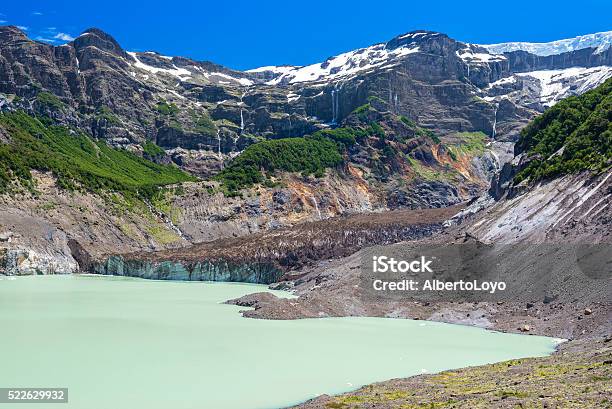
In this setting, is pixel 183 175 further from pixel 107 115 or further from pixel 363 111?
pixel 363 111

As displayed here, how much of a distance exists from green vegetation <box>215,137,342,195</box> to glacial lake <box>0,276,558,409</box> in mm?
82699

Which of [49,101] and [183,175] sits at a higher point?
[49,101]

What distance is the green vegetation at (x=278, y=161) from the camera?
141 meters

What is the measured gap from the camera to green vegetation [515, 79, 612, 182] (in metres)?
62.5

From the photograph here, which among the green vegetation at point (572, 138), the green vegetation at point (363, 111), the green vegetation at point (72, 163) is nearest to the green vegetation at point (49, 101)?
the green vegetation at point (72, 163)

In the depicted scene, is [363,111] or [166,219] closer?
[166,219]

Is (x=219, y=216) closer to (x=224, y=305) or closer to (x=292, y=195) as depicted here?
(x=292, y=195)

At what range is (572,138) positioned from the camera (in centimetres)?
7056

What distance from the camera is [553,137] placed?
264 feet

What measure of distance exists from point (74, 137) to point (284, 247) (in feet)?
348

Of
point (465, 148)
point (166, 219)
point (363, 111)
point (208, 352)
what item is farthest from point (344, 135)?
point (208, 352)

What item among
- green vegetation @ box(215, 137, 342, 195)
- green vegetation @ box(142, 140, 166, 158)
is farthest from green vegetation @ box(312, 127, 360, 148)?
green vegetation @ box(142, 140, 166, 158)

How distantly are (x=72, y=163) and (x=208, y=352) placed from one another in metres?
111

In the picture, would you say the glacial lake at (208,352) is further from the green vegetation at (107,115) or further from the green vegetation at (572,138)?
the green vegetation at (107,115)
